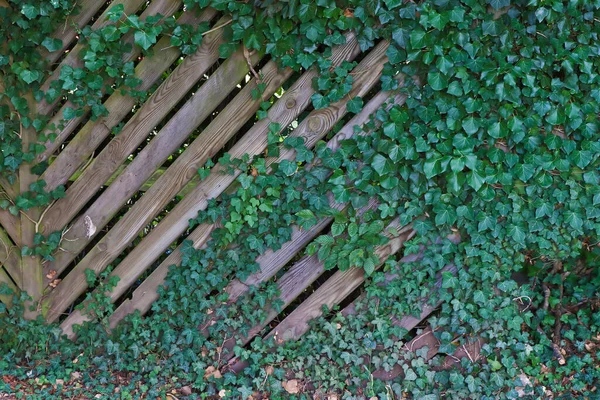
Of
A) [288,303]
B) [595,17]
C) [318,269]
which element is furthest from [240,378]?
[595,17]

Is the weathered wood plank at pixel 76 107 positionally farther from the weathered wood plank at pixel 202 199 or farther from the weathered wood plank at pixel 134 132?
the weathered wood plank at pixel 202 199

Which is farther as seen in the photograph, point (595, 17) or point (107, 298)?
point (107, 298)

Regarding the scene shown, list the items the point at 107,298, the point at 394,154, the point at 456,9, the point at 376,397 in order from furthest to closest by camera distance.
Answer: the point at 107,298 → the point at 376,397 → the point at 394,154 → the point at 456,9

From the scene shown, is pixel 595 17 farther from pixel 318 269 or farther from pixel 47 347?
pixel 47 347

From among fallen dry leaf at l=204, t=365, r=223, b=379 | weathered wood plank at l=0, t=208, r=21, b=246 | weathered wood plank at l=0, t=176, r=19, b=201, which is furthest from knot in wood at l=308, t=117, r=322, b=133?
weathered wood plank at l=0, t=208, r=21, b=246

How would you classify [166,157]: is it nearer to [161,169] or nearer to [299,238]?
[161,169]

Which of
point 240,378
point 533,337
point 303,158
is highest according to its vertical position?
point 303,158

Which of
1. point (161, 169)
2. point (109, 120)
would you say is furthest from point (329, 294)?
point (109, 120)
